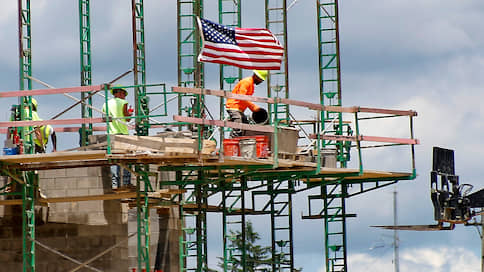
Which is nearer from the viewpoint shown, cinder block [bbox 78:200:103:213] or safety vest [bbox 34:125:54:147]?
safety vest [bbox 34:125:54:147]

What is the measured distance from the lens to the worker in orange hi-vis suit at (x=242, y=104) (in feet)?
142

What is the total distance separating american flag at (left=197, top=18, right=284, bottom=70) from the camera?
41281mm

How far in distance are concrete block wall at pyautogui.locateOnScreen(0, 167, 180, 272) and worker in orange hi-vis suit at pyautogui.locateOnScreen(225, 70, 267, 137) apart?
4694mm

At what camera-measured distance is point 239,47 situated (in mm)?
42375

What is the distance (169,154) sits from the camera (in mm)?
39500

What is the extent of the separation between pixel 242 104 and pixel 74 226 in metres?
6.80

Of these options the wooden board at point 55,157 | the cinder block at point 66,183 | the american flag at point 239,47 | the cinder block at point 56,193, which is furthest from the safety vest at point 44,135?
the american flag at point 239,47

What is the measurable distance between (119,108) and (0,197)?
497cm

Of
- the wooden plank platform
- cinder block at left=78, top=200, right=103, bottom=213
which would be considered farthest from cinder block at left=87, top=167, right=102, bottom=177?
the wooden plank platform

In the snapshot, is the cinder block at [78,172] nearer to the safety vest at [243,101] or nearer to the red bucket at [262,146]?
the safety vest at [243,101]

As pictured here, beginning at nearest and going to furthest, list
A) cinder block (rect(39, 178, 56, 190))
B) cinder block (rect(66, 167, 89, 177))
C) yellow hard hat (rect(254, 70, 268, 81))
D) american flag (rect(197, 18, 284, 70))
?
american flag (rect(197, 18, 284, 70)) < yellow hard hat (rect(254, 70, 268, 81)) < cinder block (rect(39, 178, 56, 190)) < cinder block (rect(66, 167, 89, 177))

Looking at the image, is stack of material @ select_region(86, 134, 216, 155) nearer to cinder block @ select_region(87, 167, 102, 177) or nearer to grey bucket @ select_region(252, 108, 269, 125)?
grey bucket @ select_region(252, 108, 269, 125)

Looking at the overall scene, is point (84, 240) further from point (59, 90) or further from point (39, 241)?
point (59, 90)

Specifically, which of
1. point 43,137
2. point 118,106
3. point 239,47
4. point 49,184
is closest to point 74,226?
point 49,184
